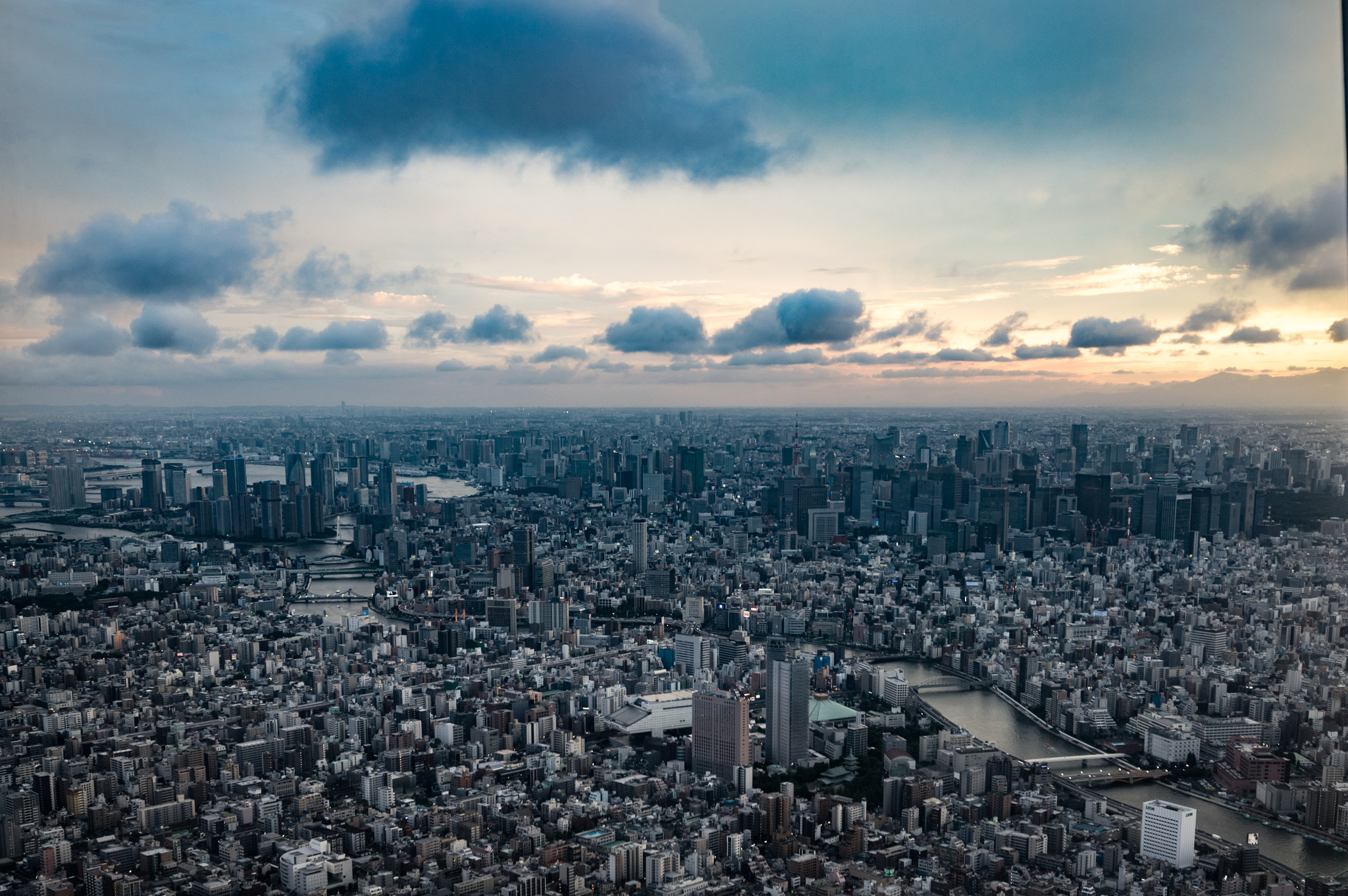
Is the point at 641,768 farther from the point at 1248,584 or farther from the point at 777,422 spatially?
the point at 777,422

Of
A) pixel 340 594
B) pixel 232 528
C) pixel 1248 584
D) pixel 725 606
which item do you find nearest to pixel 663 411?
pixel 725 606

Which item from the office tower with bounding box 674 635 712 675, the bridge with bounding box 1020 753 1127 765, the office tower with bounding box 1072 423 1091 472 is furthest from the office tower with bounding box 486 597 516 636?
the office tower with bounding box 1072 423 1091 472

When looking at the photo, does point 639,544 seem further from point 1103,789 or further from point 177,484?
point 1103,789

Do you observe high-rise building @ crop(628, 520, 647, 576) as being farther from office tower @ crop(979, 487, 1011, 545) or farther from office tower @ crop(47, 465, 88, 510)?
office tower @ crop(47, 465, 88, 510)

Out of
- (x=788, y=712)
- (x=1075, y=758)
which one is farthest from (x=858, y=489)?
(x=788, y=712)

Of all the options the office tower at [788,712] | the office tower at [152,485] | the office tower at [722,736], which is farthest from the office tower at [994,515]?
the office tower at [152,485]
